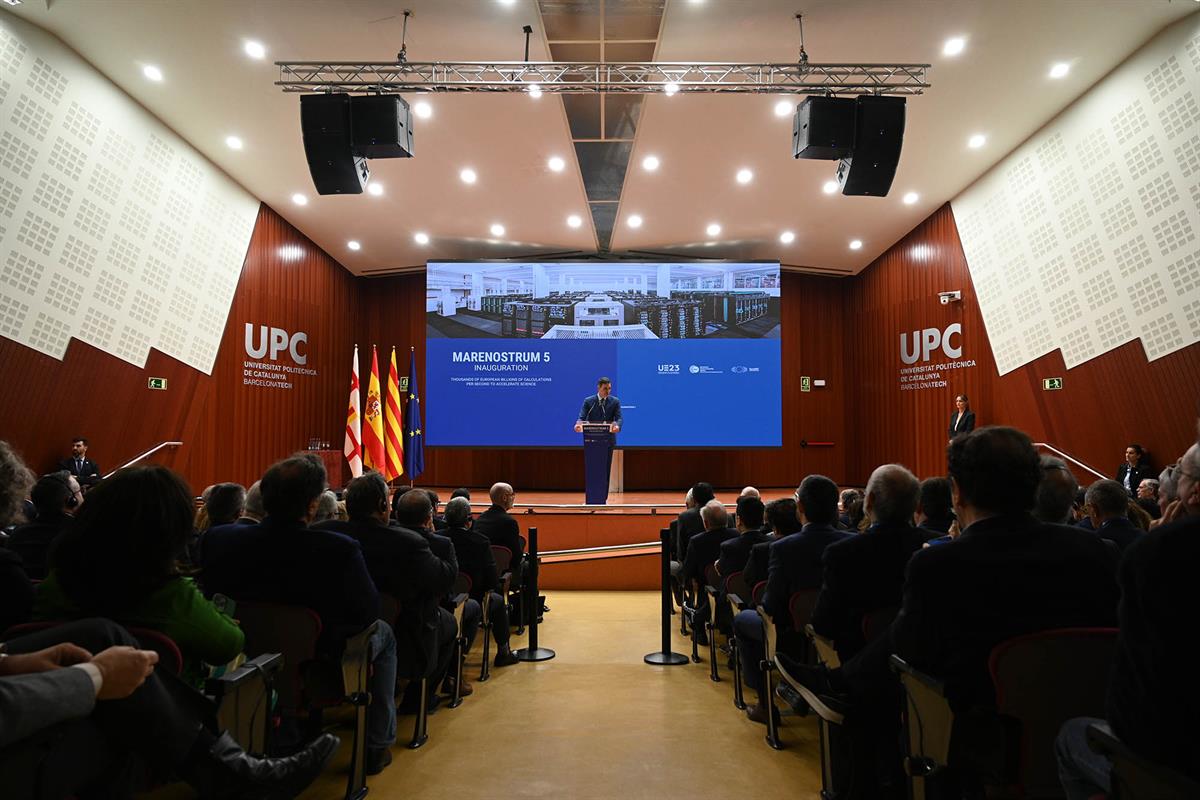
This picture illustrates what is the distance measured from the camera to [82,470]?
22.4 ft

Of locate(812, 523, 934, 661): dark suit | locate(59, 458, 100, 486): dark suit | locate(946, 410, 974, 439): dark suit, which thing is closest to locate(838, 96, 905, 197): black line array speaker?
locate(946, 410, 974, 439): dark suit

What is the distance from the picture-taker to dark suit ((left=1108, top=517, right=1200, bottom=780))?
1.13 meters

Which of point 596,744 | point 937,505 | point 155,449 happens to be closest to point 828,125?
point 937,505

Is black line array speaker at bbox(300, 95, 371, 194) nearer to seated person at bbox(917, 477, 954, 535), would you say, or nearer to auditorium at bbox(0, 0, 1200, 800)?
auditorium at bbox(0, 0, 1200, 800)

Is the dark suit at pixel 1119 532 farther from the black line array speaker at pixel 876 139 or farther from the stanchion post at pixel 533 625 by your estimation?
the black line array speaker at pixel 876 139

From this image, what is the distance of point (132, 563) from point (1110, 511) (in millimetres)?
3277

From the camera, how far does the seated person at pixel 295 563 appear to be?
90.2 inches

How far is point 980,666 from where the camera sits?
164cm

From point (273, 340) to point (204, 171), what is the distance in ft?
8.36

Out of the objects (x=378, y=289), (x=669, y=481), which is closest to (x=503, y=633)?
(x=669, y=481)

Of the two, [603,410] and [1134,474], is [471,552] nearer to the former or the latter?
[603,410]

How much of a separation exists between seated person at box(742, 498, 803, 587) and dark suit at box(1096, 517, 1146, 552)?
1150mm

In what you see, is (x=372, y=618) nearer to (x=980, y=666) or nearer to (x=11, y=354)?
(x=980, y=666)

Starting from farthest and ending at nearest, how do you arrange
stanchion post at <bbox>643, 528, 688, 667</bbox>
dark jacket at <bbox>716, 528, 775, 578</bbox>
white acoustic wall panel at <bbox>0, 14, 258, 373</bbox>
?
white acoustic wall panel at <bbox>0, 14, 258, 373</bbox>
stanchion post at <bbox>643, 528, 688, 667</bbox>
dark jacket at <bbox>716, 528, 775, 578</bbox>
